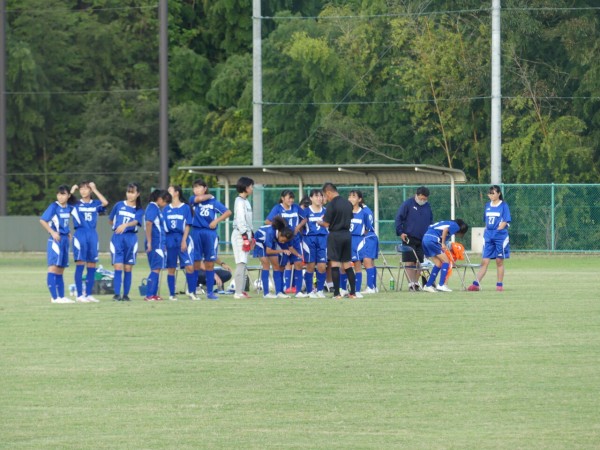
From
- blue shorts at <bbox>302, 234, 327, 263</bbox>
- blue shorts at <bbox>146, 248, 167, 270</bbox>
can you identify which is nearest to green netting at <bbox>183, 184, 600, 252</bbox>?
blue shorts at <bbox>302, 234, 327, 263</bbox>

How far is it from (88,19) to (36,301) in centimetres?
3684

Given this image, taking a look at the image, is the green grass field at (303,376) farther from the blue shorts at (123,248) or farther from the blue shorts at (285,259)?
the blue shorts at (285,259)

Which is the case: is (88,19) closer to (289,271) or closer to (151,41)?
(151,41)

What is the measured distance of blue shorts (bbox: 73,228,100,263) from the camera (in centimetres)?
2298

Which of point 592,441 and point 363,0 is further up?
point 363,0

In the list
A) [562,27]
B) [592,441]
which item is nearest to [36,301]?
[592,441]

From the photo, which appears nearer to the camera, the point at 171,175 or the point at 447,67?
the point at 447,67

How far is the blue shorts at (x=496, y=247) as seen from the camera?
2572cm

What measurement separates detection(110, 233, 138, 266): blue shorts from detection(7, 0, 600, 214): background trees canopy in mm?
28191

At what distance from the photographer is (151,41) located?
6097 cm

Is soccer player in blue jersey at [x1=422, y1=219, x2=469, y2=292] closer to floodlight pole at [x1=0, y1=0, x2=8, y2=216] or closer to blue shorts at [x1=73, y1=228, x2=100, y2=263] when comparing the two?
blue shorts at [x1=73, y1=228, x2=100, y2=263]

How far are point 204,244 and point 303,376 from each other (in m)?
11.1

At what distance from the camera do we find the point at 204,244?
941 inches

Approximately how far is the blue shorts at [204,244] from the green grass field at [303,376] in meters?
1.86
